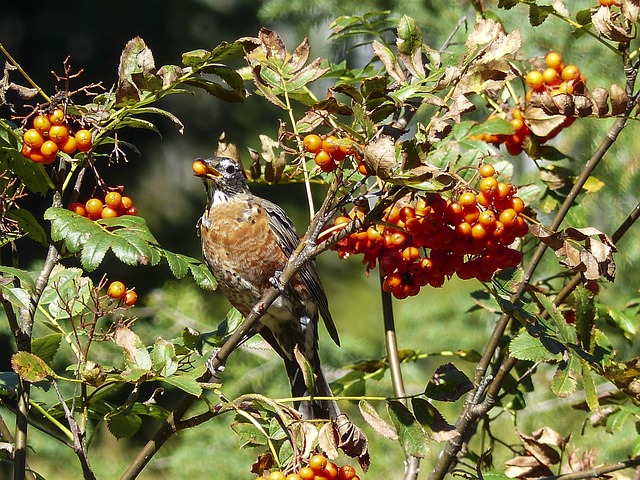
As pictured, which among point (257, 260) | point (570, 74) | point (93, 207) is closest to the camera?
point (93, 207)

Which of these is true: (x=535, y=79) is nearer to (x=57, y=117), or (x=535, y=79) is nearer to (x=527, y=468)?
(x=527, y=468)

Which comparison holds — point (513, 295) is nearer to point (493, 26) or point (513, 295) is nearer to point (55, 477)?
point (493, 26)

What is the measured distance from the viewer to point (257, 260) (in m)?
2.02

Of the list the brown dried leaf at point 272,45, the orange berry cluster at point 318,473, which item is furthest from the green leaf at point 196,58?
the orange berry cluster at point 318,473

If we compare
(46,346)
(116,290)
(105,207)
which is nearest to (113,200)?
(105,207)

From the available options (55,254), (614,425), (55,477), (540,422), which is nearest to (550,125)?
(614,425)

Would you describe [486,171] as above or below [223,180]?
above

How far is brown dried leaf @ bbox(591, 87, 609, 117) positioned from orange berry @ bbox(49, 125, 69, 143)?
70 centimetres

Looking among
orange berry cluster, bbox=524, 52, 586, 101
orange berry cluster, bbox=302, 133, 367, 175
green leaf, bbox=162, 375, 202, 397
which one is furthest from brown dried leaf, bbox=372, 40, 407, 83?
green leaf, bbox=162, 375, 202, 397

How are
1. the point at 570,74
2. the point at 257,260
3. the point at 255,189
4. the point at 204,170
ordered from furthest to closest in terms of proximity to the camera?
the point at 255,189
the point at 257,260
the point at 204,170
the point at 570,74

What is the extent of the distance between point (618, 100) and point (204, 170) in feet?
3.18

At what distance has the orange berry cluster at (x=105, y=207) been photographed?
123cm

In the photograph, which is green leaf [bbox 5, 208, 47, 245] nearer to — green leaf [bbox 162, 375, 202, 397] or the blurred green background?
green leaf [bbox 162, 375, 202, 397]

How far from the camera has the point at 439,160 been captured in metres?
1.41
